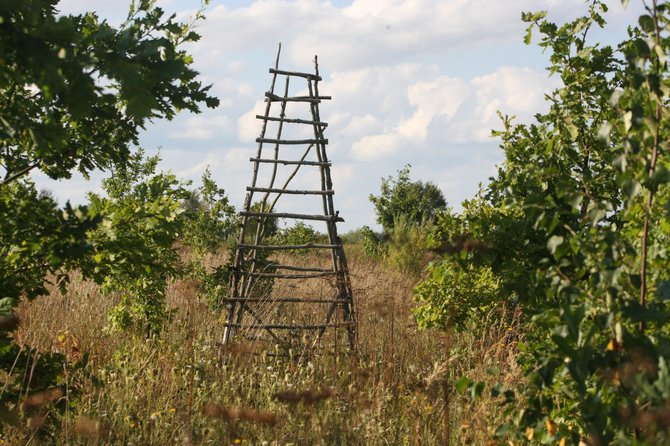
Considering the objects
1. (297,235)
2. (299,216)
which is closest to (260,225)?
(299,216)

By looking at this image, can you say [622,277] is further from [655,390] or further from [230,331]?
[230,331]

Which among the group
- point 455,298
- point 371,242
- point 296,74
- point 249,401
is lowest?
point 249,401

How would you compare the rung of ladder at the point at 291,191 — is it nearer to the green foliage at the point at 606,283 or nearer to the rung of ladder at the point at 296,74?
the rung of ladder at the point at 296,74

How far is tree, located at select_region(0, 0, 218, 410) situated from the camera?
270 centimetres

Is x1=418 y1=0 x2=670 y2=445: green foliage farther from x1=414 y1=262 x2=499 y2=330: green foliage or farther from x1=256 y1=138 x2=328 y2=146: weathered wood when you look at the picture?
x1=256 y1=138 x2=328 y2=146: weathered wood

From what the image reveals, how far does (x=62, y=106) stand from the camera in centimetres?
350

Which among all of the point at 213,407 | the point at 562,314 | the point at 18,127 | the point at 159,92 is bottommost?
the point at 213,407

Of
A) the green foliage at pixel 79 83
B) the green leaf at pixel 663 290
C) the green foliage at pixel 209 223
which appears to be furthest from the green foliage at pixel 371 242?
the green leaf at pixel 663 290

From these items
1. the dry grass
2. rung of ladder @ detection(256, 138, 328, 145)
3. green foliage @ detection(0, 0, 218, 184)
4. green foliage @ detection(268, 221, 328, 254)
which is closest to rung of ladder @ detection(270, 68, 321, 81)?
rung of ladder @ detection(256, 138, 328, 145)

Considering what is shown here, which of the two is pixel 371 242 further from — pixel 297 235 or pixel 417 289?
pixel 417 289

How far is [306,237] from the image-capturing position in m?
19.9

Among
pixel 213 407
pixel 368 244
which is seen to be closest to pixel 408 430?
pixel 213 407

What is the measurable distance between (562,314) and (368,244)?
1950 cm

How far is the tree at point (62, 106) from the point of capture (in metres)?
2.70
